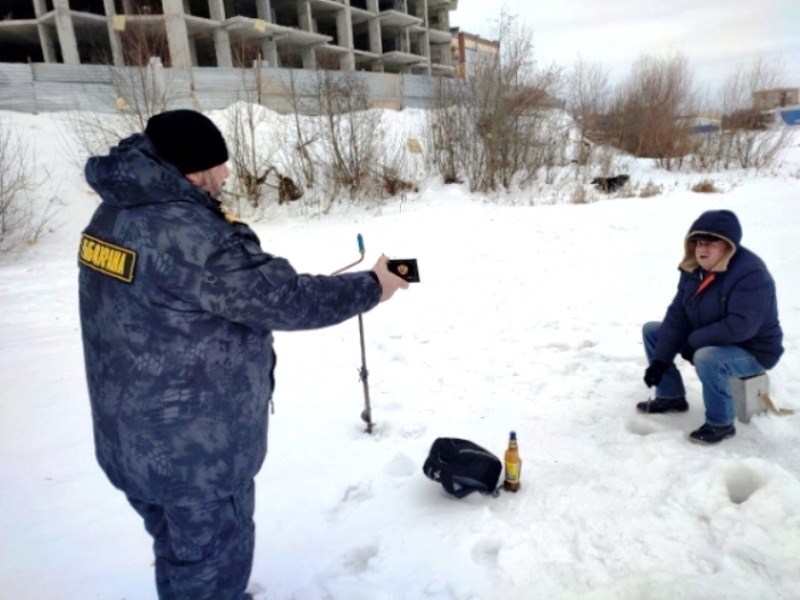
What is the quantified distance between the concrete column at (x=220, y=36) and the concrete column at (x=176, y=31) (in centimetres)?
229

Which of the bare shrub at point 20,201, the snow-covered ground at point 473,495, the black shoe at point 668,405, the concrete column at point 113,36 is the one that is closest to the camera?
the snow-covered ground at point 473,495

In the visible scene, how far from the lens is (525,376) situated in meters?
4.15

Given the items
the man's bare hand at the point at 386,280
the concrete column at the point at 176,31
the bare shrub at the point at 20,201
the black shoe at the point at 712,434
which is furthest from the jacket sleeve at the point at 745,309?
the concrete column at the point at 176,31

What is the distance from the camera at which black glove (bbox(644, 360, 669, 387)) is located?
10.5ft

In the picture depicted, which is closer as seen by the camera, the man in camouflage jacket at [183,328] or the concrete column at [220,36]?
the man in camouflage jacket at [183,328]

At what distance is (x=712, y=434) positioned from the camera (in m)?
2.95

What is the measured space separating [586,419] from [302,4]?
102 feet

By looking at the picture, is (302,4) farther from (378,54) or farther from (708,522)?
(708,522)

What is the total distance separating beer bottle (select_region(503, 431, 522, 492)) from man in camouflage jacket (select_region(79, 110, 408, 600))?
4.62ft

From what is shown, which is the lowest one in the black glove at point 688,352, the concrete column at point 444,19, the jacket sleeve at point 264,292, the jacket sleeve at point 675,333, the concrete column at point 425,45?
the black glove at point 688,352

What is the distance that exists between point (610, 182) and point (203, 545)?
1653 cm

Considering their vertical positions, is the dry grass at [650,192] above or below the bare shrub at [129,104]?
below

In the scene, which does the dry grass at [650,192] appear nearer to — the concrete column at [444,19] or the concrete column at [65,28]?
the concrete column at [65,28]

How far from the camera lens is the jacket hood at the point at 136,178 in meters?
1.45
